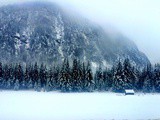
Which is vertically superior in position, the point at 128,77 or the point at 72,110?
the point at 128,77

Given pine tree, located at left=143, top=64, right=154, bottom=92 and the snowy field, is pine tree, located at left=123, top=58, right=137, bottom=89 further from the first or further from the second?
the snowy field

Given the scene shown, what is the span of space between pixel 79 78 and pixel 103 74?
23.1 metres

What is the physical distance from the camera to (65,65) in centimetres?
17525

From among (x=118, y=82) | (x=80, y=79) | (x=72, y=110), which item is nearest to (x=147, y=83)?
(x=118, y=82)

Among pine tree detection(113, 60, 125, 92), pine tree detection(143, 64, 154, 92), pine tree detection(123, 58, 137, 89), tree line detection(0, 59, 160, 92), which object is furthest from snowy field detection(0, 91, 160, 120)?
pine tree detection(143, 64, 154, 92)

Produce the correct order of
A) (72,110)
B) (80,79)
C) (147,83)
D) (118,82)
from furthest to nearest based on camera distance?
(147,83)
(80,79)
(118,82)
(72,110)

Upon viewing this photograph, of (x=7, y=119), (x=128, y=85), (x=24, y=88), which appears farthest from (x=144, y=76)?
(x=7, y=119)

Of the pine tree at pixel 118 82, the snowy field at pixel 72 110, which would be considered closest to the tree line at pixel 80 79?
the pine tree at pixel 118 82

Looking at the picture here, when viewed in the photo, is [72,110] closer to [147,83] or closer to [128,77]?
[128,77]

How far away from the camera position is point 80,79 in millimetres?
172375

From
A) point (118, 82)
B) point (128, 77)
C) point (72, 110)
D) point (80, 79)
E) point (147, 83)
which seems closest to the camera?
point (72, 110)

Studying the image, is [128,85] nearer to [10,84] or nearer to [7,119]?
[10,84]

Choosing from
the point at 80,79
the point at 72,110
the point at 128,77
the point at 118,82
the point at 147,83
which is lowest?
the point at 72,110

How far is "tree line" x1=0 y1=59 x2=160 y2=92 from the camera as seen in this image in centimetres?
16788
